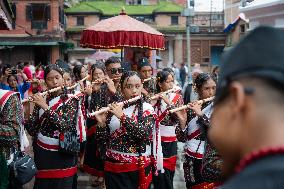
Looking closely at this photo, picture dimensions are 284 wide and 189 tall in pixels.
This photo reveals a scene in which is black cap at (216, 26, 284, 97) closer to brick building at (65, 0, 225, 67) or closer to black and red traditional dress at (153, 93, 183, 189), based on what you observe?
black and red traditional dress at (153, 93, 183, 189)

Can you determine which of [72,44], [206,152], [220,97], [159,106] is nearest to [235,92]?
[220,97]

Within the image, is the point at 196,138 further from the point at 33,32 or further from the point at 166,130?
the point at 33,32

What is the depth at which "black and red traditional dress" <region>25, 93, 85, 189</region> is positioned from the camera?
5.41 m

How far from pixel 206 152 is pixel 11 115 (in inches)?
74.7

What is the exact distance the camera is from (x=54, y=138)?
541 centimetres

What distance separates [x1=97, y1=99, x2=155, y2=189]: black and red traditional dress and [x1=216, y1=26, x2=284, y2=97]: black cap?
12.0 feet

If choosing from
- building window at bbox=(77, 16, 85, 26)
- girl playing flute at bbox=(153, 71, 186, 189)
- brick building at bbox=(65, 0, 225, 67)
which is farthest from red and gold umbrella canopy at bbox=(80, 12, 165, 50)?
building window at bbox=(77, 16, 85, 26)

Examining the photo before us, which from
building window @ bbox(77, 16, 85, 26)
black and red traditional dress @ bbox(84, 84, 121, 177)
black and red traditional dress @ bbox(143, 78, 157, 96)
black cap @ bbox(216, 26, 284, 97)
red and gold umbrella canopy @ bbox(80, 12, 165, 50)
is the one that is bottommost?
black and red traditional dress @ bbox(84, 84, 121, 177)

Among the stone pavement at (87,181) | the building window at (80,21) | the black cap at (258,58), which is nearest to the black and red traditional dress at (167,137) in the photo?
the stone pavement at (87,181)

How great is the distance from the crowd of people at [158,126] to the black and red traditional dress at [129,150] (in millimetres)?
11

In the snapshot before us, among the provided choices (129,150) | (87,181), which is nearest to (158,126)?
(129,150)

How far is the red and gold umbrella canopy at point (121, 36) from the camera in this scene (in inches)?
319

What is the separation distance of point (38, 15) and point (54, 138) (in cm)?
3144

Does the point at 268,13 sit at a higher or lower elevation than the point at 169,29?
lower
